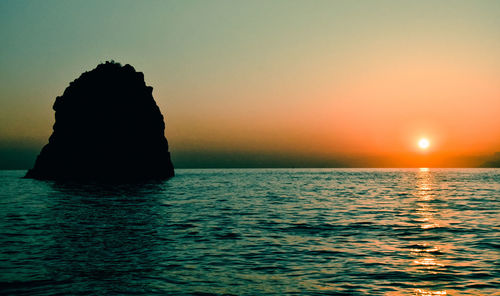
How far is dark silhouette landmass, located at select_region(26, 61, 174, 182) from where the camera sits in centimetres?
10794

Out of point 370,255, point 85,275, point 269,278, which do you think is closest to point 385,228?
point 370,255

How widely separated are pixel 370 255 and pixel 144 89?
368 feet

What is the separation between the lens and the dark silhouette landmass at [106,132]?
107938mm

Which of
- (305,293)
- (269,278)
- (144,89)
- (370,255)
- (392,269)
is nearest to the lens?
(305,293)

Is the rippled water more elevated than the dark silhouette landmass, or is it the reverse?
the dark silhouette landmass

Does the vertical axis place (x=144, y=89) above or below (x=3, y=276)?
above

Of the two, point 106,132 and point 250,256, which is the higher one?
point 106,132

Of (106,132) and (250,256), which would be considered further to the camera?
(106,132)

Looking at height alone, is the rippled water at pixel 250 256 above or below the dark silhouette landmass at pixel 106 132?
below

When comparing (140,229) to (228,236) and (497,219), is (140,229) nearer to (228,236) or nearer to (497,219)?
(228,236)

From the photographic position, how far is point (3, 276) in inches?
483

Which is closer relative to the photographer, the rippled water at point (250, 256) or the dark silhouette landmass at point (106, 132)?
the rippled water at point (250, 256)

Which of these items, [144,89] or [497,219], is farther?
[144,89]

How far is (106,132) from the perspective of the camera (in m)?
113
